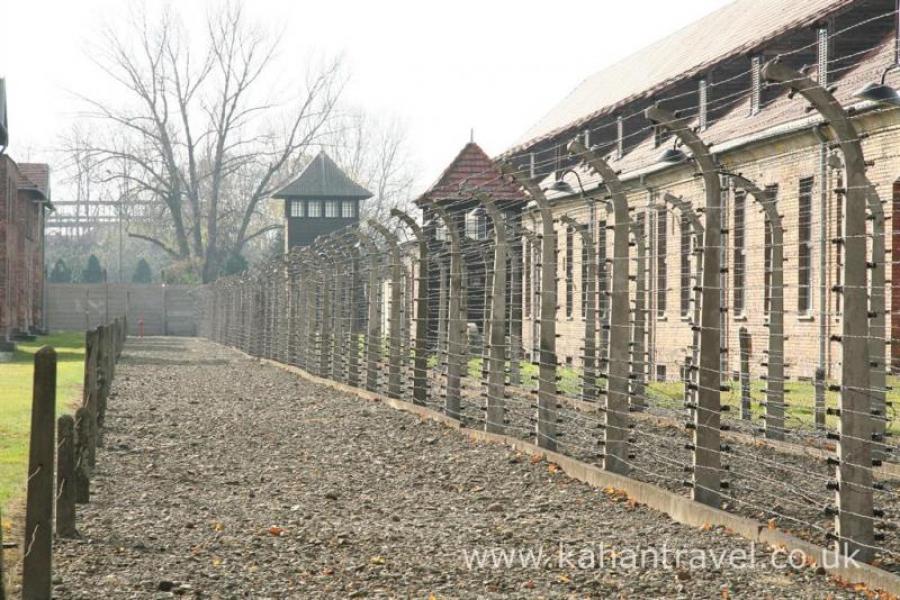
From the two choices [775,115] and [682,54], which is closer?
[775,115]

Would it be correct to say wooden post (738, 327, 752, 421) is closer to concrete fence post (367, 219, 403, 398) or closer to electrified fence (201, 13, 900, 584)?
electrified fence (201, 13, 900, 584)

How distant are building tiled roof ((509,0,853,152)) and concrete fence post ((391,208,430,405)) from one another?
9.20 m

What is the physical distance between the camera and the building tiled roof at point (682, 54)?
2678cm

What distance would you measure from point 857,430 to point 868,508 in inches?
14.3

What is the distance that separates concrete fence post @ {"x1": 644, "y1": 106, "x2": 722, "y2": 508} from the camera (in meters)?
9.02

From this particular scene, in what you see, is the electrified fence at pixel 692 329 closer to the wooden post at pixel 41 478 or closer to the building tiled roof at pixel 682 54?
the building tiled roof at pixel 682 54

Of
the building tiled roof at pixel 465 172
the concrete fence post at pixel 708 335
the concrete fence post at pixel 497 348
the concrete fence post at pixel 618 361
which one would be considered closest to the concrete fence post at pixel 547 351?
the concrete fence post at pixel 497 348

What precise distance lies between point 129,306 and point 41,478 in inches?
2503

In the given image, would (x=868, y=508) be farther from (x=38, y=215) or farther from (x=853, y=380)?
→ (x=38, y=215)

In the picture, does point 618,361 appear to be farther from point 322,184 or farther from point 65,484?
point 322,184

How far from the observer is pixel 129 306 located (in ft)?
226

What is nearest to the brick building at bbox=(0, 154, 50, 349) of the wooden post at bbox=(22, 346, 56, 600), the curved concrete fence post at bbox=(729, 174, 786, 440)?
the curved concrete fence post at bbox=(729, 174, 786, 440)

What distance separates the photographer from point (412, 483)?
11.1 m

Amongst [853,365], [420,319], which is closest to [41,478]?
[853,365]
